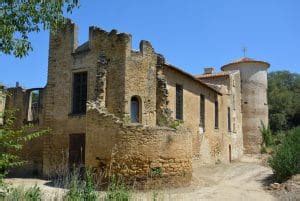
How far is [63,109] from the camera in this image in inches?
757

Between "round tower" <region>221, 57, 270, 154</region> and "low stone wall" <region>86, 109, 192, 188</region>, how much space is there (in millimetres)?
19187

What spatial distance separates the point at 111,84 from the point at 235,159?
16.4 m

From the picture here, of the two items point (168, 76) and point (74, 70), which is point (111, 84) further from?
point (168, 76)

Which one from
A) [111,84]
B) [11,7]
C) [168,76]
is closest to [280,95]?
[168,76]

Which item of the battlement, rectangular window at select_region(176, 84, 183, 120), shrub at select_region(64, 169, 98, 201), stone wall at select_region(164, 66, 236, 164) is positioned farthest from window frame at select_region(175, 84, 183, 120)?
shrub at select_region(64, 169, 98, 201)

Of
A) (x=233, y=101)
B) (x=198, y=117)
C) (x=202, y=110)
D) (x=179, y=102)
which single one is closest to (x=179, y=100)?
(x=179, y=102)

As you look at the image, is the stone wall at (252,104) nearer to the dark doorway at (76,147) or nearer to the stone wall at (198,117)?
the stone wall at (198,117)

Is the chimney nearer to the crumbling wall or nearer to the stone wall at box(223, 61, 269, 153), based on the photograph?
the stone wall at box(223, 61, 269, 153)

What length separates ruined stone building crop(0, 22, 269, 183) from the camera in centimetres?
1551

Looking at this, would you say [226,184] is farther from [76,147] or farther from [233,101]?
[233,101]

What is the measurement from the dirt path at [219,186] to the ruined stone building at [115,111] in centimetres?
102

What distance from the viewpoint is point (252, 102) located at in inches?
1350

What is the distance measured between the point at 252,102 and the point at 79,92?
19.7 m

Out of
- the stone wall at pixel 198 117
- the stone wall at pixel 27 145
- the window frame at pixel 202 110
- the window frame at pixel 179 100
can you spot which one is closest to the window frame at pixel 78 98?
the stone wall at pixel 27 145
